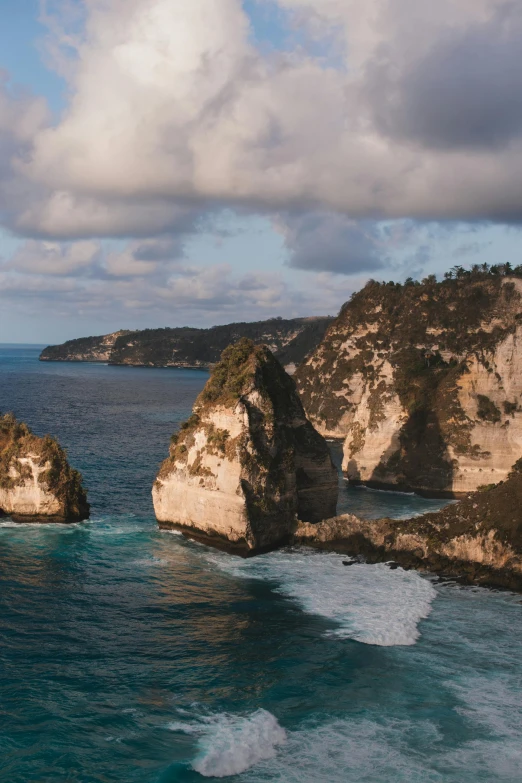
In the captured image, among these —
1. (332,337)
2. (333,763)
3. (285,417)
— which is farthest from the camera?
(332,337)

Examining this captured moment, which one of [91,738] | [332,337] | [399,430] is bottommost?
[91,738]

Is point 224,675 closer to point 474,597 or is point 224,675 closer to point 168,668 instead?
point 168,668

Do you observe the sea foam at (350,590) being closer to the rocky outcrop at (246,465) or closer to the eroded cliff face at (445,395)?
the rocky outcrop at (246,465)

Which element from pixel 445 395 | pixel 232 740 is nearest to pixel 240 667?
pixel 232 740

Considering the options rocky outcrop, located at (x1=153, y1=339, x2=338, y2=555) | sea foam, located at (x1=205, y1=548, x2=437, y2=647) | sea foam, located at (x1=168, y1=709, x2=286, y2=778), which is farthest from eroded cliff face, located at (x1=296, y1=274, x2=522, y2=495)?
sea foam, located at (x1=168, y1=709, x2=286, y2=778)

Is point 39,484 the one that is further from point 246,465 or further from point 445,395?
point 445,395

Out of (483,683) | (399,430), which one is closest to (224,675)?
(483,683)

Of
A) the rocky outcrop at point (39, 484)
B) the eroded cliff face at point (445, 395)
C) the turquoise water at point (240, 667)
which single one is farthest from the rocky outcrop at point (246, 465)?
the eroded cliff face at point (445, 395)
